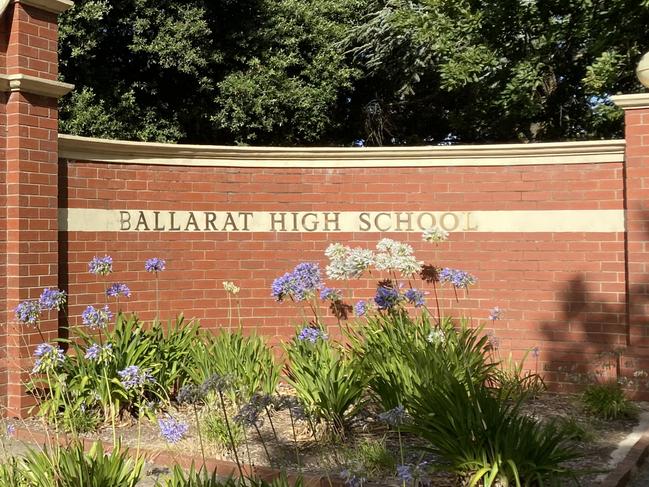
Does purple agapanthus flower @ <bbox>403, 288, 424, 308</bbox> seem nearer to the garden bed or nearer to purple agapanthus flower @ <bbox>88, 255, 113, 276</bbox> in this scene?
the garden bed

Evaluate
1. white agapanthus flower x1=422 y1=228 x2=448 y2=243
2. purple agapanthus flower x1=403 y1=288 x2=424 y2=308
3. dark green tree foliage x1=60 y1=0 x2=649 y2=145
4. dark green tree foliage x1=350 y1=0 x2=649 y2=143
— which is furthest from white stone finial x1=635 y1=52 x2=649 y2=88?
dark green tree foliage x1=60 y1=0 x2=649 y2=145

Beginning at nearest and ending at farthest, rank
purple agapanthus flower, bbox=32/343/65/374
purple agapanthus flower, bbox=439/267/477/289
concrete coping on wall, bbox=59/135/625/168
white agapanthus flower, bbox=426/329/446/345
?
purple agapanthus flower, bbox=32/343/65/374 → white agapanthus flower, bbox=426/329/446/345 → purple agapanthus flower, bbox=439/267/477/289 → concrete coping on wall, bbox=59/135/625/168

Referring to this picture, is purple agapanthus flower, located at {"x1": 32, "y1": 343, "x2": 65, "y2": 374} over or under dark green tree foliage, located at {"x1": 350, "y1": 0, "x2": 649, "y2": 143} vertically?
under

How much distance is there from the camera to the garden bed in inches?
200

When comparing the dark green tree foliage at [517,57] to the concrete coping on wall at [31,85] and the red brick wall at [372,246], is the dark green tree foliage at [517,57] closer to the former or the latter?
the red brick wall at [372,246]

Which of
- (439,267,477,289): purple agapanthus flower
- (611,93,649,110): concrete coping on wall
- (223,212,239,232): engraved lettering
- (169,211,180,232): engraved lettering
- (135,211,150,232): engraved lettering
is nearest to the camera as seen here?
(611,93,649,110): concrete coping on wall

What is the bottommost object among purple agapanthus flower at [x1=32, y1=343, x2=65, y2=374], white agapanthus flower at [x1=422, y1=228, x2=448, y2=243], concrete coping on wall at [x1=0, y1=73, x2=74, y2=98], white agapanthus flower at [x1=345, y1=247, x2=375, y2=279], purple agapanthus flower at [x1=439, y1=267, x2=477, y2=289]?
purple agapanthus flower at [x1=32, y1=343, x2=65, y2=374]

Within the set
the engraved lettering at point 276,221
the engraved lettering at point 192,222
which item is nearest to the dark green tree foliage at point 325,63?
the engraved lettering at point 276,221

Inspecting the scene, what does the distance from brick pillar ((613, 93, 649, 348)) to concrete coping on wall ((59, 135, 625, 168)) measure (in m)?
0.35

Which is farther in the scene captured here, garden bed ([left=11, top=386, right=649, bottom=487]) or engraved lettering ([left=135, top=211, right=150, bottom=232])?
engraved lettering ([left=135, top=211, right=150, bottom=232])

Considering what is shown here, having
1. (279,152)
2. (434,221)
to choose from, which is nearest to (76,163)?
(279,152)

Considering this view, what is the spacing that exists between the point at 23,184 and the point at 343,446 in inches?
145

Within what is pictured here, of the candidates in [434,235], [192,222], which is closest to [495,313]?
[434,235]

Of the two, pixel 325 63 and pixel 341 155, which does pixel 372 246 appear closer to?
pixel 341 155
